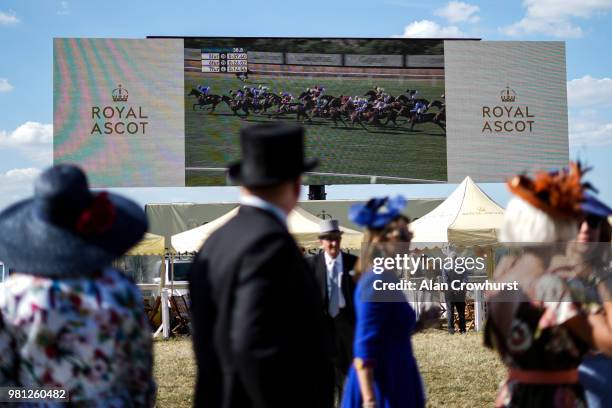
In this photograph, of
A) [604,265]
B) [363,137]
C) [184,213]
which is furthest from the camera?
[363,137]

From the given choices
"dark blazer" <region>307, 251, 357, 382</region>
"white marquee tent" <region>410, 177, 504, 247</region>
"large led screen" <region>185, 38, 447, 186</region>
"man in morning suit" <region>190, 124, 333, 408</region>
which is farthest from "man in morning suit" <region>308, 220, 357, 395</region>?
"large led screen" <region>185, 38, 447, 186</region>

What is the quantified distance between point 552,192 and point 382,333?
5.13ft

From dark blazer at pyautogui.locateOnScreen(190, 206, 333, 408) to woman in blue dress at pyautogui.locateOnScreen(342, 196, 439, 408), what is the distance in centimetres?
141

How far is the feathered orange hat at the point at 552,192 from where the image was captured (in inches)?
106

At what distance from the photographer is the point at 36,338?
2.46m

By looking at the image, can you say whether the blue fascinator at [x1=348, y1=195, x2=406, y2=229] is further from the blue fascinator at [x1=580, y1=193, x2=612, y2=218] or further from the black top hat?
the black top hat

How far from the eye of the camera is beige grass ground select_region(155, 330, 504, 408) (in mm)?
7914

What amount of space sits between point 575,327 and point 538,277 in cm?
21

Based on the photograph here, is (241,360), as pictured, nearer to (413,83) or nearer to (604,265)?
(604,265)

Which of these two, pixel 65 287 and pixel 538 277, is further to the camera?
pixel 538 277

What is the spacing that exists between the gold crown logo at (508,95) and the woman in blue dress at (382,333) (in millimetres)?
27113

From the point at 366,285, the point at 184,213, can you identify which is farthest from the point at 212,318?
the point at 184,213

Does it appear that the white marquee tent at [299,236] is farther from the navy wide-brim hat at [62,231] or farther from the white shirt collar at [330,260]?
the navy wide-brim hat at [62,231]

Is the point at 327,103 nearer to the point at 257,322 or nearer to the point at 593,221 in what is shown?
the point at 593,221
